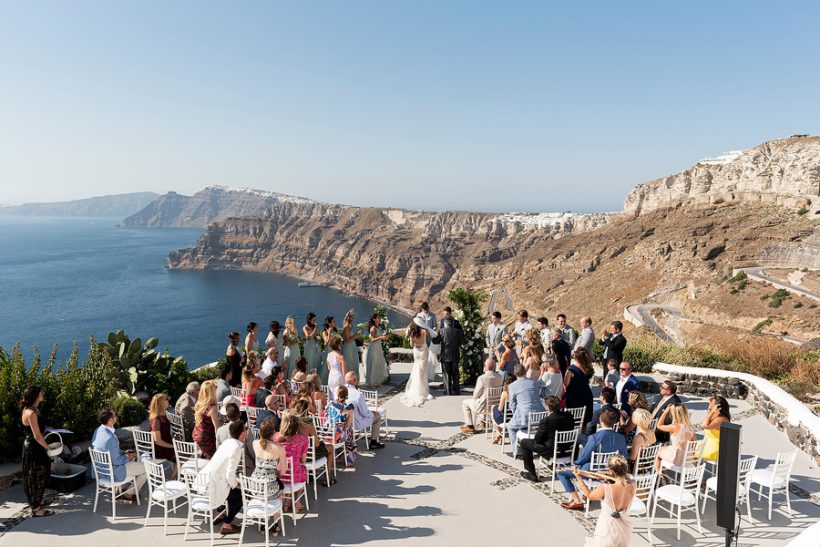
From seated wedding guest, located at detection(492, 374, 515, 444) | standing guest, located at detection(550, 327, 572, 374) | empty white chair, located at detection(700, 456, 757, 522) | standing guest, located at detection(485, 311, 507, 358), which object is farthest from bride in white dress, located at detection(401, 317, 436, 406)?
empty white chair, located at detection(700, 456, 757, 522)

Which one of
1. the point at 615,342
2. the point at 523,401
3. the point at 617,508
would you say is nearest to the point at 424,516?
the point at 523,401

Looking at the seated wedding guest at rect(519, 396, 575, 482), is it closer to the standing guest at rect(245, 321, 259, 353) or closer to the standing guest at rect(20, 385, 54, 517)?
the standing guest at rect(245, 321, 259, 353)

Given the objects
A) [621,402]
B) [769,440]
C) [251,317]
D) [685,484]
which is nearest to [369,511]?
[685,484]

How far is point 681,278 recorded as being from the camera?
70438 mm

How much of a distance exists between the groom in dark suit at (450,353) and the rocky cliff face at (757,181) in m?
86.0

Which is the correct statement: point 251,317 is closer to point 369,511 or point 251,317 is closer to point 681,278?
point 681,278

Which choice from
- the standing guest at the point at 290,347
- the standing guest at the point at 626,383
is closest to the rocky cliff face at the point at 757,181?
the standing guest at the point at 626,383

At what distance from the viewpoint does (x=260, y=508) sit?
559 centimetres

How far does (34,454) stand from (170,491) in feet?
6.05

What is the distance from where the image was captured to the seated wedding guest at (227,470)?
5738mm

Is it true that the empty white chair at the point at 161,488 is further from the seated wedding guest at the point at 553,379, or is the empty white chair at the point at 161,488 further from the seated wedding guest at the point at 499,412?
the seated wedding guest at the point at 553,379

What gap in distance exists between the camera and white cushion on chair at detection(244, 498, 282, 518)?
551cm

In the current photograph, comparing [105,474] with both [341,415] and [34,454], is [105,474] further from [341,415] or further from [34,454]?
[341,415]

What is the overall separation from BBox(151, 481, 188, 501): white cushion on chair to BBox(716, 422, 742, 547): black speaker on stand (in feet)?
18.4
